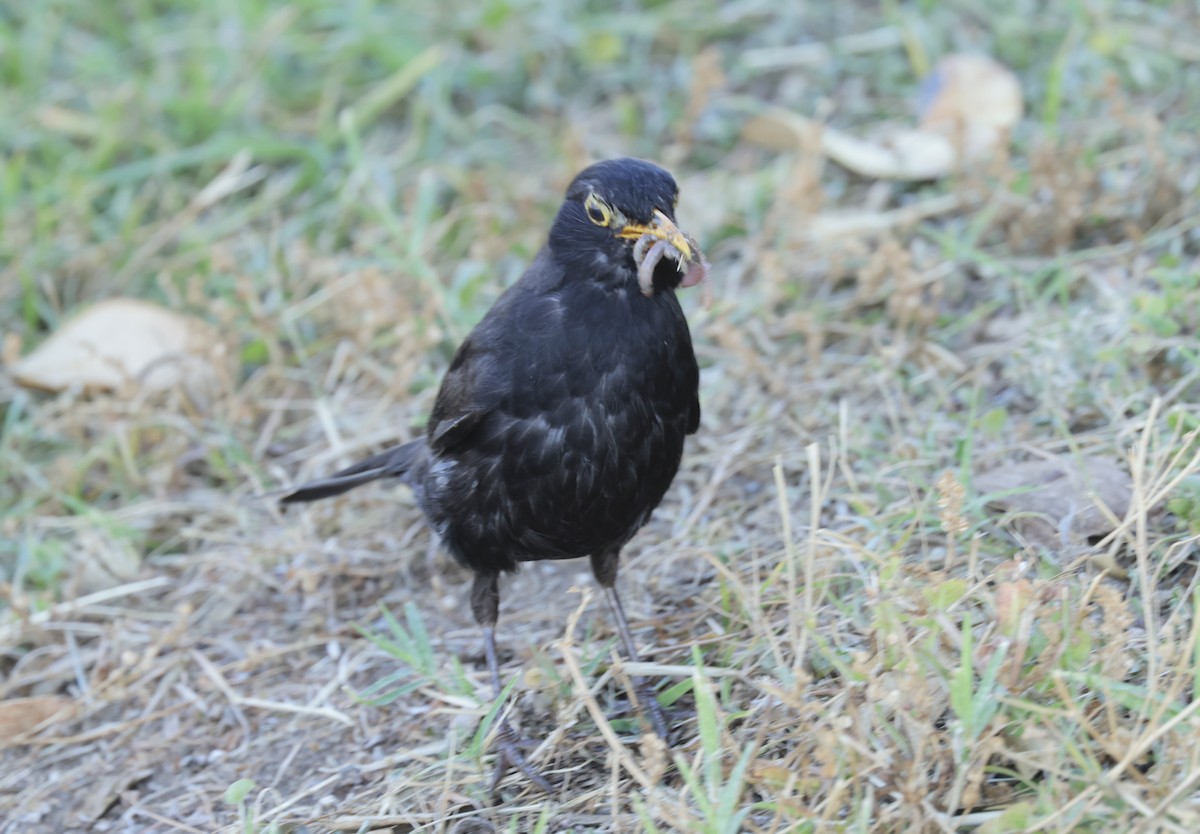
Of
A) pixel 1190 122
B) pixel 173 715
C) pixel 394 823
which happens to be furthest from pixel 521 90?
pixel 394 823

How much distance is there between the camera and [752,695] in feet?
9.95

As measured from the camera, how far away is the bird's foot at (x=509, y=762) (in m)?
3.00

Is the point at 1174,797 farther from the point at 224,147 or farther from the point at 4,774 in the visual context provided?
the point at 224,147

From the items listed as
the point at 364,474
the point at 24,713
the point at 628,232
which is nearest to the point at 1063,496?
the point at 628,232

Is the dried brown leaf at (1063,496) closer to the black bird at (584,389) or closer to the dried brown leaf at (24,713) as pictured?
the black bird at (584,389)

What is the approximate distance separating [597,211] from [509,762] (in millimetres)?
1310

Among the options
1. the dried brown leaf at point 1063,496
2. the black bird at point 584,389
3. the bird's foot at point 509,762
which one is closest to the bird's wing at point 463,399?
the black bird at point 584,389

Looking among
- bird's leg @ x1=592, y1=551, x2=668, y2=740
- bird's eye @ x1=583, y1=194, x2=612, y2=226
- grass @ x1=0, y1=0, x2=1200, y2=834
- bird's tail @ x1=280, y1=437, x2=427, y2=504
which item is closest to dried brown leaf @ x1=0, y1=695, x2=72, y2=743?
grass @ x1=0, y1=0, x2=1200, y2=834

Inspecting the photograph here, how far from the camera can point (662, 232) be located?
309 cm

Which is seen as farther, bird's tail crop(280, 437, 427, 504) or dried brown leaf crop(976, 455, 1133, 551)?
bird's tail crop(280, 437, 427, 504)

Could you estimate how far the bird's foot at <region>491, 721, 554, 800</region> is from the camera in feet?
9.85

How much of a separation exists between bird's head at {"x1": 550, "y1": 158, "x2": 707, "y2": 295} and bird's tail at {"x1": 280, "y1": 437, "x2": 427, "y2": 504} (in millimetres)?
866

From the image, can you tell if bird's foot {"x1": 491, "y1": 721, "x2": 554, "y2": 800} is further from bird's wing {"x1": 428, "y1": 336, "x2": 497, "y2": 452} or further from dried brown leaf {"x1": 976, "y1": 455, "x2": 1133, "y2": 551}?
dried brown leaf {"x1": 976, "y1": 455, "x2": 1133, "y2": 551}

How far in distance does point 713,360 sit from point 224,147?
2.45 m
